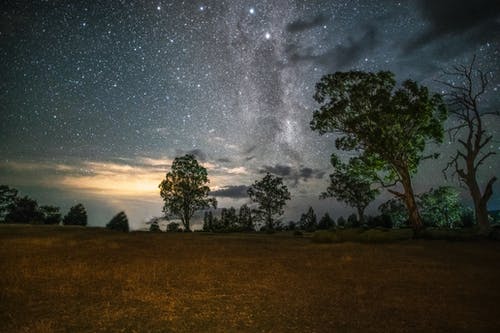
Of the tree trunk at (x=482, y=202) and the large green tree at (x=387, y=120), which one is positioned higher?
the large green tree at (x=387, y=120)

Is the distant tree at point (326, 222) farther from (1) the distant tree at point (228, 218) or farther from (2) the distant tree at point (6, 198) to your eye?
(2) the distant tree at point (6, 198)

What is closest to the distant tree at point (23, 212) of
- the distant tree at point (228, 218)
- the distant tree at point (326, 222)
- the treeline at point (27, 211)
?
the treeline at point (27, 211)

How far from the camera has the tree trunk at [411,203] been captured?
29.5 meters

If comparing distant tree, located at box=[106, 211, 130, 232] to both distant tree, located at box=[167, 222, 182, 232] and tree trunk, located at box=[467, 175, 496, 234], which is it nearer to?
distant tree, located at box=[167, 222, 182, 232]

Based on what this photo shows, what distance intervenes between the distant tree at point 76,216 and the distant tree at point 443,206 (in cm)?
7872

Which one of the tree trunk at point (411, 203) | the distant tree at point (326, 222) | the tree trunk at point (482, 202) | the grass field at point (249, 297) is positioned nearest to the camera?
the grass field at point (249, 297)

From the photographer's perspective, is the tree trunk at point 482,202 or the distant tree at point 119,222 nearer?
the tree trunk at point 482,202

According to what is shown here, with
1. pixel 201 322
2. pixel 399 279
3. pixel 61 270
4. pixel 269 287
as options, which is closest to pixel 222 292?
pixel 269 287

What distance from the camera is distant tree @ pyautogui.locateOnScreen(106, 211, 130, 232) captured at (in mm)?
54938

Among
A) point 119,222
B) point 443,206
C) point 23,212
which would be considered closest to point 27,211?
point 23,212

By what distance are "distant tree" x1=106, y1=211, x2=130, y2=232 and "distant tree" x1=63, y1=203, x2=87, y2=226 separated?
2202 cm

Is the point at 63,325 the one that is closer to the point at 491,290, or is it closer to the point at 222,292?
the point at 222,292

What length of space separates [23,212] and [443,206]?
98499 millimetres

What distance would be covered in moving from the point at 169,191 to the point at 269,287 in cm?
5383
